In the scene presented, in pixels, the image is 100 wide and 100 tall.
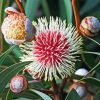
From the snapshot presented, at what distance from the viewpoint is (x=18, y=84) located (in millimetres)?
1389

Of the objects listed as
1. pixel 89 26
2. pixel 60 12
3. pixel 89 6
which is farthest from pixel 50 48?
pixel 89 6

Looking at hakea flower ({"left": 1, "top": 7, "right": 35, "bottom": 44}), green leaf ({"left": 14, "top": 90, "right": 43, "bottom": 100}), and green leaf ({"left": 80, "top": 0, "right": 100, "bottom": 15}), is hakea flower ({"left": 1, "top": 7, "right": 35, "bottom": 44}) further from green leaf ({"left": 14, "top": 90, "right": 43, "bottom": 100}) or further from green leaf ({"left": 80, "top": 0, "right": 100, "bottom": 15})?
green leaf ({"left": 80, "top": 0, "right": 100, "bottom": 15})

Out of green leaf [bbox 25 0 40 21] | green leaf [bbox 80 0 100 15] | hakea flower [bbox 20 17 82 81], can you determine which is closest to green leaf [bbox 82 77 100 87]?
hakea flower [bbox 20 17 82 81]

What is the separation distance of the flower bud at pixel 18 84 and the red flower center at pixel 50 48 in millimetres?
106

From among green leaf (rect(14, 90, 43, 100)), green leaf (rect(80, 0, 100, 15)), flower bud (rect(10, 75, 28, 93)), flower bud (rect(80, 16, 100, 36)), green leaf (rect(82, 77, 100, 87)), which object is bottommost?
green leaf (rect(14, 90, 43, 100))

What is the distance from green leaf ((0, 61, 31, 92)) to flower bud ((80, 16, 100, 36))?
9.3 inches

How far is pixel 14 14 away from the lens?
4.46 ft

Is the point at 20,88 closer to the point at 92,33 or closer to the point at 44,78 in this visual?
the point at 44,78

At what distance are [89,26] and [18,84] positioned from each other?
318 millimetres

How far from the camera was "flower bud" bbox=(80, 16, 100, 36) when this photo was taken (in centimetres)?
141

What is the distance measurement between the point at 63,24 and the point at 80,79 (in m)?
0.23

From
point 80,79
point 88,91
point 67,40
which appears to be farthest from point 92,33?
point 88,91

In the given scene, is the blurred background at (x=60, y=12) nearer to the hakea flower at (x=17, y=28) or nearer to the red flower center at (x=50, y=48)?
the red flower center at (x=50, y=48)

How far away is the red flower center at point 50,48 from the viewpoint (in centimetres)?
146
